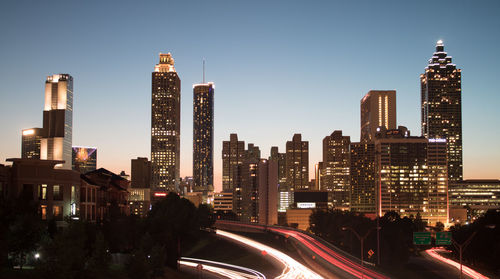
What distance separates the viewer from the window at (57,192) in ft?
253

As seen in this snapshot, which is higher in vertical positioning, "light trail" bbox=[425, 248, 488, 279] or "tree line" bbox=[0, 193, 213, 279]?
"tree line" bbox=[0, 193, 213, 279]

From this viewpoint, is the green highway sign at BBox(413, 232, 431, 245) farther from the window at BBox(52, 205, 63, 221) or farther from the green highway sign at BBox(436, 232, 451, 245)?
the window at BBox(52, 205, 63, 221)

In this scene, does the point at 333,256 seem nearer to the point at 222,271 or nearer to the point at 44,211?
the point at 222,271

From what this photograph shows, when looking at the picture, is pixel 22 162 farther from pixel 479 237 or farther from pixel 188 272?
pixel 479 237

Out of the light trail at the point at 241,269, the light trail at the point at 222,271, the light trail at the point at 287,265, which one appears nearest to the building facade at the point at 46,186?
the light trail at the point at 222,271

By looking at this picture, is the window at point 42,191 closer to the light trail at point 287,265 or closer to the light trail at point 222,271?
the light trail at point 222,271

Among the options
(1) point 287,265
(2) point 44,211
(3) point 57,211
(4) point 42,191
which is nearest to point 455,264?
(1) point 287,265

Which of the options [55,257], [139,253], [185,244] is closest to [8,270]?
[55,257]

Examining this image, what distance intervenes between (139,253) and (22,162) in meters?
28.2

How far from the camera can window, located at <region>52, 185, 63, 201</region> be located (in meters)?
77.0

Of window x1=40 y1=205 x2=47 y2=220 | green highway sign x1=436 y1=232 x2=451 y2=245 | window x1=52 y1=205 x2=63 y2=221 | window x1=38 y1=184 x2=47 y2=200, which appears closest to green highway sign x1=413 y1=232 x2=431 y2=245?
green highway sign x1=436 y1=232 x2=451 y2=245

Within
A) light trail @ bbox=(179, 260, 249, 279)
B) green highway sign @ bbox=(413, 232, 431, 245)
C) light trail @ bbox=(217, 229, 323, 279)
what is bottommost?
light trail @ bbox=(217, 229, 323, 279)

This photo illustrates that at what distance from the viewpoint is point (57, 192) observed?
77.4 m

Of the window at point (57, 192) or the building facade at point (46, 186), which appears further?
the window at point (57, 192)
